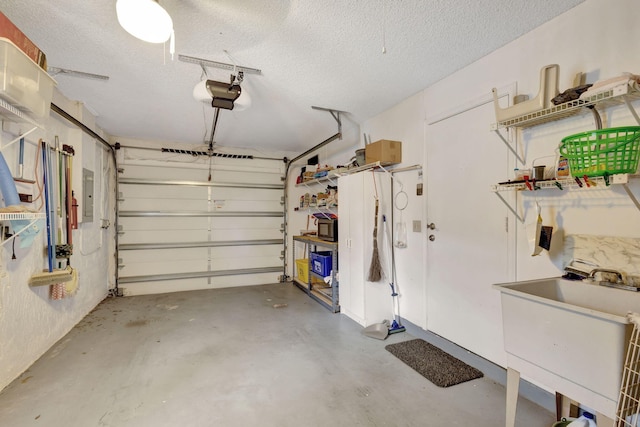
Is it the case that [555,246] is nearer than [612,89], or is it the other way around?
[612,89]

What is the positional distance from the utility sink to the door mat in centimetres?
85

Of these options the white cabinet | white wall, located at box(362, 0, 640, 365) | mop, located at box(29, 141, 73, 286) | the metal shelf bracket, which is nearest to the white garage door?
mop, located at box(29, 141, 73, 286)

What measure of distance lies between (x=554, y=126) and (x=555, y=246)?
789 mm

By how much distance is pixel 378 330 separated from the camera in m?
3.09

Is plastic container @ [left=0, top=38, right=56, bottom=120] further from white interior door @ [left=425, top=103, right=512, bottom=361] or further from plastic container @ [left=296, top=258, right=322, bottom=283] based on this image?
plastic container @ [left=296, top=258, right=322, bottom=283]

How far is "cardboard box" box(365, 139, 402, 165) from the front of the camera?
125 inches

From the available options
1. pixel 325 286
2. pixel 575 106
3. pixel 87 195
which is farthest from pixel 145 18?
pixel 325 286

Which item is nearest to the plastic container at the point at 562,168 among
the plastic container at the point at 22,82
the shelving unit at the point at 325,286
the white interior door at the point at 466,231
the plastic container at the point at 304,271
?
the white interior door at the point at 466,231

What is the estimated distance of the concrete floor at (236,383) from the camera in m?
1.84

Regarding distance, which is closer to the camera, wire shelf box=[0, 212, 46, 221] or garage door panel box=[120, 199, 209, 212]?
wire shelf box=[0, 212, 46, 221]

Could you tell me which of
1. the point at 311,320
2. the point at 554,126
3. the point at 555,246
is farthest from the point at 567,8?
the point at 311,320

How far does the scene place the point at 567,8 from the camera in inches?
70.4

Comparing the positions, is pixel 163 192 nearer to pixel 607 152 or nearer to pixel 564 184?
pixel 564 184

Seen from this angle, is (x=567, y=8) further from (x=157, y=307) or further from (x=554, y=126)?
(x=157, y=307)
